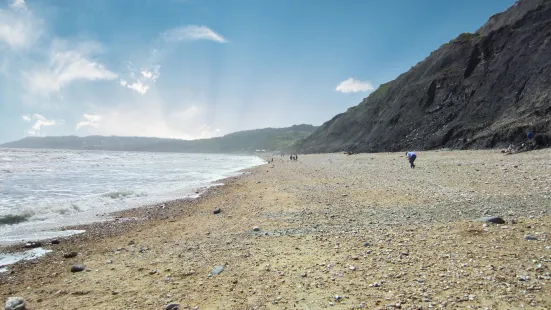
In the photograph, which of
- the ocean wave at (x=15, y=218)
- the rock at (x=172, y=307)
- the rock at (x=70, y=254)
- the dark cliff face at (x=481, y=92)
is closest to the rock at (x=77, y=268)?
the rock at (x=70, y=254)

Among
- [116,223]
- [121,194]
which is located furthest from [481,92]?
[116,223]

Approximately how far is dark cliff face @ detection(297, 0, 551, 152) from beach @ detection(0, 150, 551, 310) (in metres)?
25.3

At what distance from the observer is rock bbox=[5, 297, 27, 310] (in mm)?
5508

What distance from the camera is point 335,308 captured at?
15.3 feet

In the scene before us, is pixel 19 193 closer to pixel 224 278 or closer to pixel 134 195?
pixel 134 195

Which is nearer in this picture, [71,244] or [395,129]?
[71,244]

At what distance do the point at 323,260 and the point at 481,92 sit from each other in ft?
174

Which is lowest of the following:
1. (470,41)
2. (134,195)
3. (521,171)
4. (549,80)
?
(134,195)

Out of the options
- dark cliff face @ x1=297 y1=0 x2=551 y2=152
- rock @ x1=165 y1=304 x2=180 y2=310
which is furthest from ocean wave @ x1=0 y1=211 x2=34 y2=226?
dark cliff face @ x1=297 y1=0 x2=551 y2=152

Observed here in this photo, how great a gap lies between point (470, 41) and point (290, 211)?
6802 centimetres

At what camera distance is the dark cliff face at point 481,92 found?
1453 inches

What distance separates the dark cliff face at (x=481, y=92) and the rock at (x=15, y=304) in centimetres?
3489

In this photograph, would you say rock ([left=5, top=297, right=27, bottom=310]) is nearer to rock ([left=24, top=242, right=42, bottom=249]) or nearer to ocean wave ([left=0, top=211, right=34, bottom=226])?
rock ([left=24, top=242, right=42, bottom=249])

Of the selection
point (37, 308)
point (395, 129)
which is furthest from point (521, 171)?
point (395, 129)
